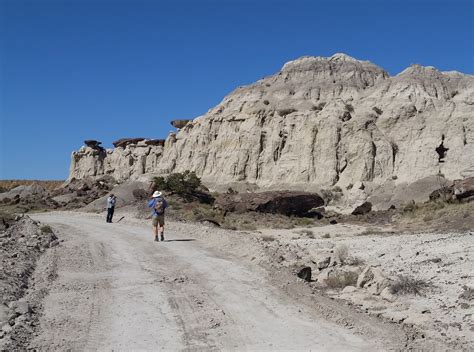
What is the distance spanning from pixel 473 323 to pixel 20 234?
15170 mm

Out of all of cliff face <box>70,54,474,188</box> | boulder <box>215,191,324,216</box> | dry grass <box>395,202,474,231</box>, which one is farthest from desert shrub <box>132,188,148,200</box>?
dry grass <box>395,202,474,231</box>

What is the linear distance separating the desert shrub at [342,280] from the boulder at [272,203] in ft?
68.4

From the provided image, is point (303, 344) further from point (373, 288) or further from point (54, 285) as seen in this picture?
point (54, 285)

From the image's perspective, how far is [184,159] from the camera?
200 ft

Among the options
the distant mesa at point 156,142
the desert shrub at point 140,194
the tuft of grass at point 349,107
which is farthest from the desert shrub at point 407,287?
the distant mesa at point 156,142

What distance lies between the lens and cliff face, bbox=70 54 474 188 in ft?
149

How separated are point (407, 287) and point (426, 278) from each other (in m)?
1.33

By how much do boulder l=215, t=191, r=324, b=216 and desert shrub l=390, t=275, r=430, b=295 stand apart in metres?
22.4

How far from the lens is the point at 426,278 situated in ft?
35.1

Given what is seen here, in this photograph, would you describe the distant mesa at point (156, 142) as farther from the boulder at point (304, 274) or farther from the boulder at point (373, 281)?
the boulder at point (373, 281)

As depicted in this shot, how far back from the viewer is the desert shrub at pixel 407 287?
31.2ft

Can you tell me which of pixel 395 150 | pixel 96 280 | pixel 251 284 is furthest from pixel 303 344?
pixel 395 150

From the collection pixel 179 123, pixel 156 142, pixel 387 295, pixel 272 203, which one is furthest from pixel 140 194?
pixel 156 142

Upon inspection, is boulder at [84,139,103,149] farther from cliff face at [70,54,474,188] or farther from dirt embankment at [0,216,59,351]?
dirt embankment at [0,216,59,351]
